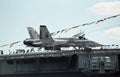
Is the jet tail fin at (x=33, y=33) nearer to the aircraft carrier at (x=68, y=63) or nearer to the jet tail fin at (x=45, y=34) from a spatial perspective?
the jet tail fin at (x=45, y=34)

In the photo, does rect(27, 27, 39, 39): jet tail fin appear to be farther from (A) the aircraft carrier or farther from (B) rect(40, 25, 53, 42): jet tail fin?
(A) the aircraft carrier

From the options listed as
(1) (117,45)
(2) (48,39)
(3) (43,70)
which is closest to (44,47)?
(2) (48,39)

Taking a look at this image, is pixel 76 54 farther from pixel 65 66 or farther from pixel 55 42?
pixel 55 42

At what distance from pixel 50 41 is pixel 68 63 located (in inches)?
654

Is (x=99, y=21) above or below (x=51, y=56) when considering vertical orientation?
above

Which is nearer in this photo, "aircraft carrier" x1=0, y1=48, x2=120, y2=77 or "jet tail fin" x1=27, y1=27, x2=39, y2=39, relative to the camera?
"aircraft carrier" x1=0, y1=48, x2=120, y2=77

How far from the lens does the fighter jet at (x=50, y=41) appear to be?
77.9 m

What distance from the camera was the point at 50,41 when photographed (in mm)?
78812

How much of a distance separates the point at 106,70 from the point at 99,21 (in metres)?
9.58

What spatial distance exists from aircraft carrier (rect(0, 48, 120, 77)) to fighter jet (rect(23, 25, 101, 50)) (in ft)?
31.8

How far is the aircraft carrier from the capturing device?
6084 cm

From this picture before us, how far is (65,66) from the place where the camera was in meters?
64.2

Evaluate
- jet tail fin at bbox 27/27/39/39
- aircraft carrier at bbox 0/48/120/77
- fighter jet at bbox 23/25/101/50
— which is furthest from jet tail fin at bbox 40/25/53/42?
aircraft carrier at bbox 0/48/120/77

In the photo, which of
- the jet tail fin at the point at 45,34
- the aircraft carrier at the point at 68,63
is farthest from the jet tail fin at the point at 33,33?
the aircraft carrier at the point at 68,63
